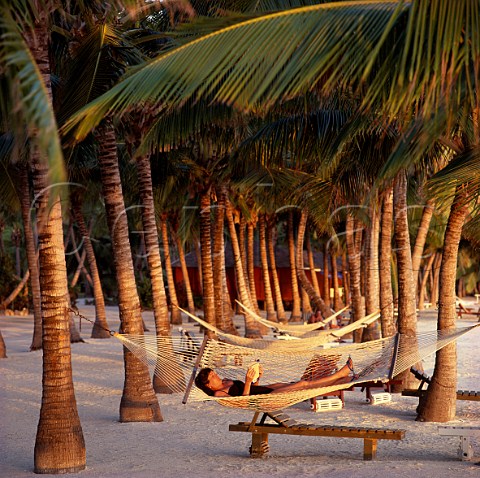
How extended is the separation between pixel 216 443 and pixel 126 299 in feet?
6.71

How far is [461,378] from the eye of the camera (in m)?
13.0

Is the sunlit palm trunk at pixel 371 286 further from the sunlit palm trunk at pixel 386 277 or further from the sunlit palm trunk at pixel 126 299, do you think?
the sunlit palm trunk at pixel 126 299

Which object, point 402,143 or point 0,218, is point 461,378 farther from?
point 0,218

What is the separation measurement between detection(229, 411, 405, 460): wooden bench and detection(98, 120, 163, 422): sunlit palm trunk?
2.22 m

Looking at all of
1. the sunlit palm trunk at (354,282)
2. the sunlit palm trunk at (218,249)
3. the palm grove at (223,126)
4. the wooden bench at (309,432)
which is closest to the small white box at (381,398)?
the palm grove at (223,126)

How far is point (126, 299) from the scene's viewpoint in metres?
9.73

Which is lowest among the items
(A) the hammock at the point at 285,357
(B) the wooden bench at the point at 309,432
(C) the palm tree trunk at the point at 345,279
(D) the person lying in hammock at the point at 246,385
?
(B) the wooden bench at the point at 309,432

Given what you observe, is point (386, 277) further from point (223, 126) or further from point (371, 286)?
point (223, 126)

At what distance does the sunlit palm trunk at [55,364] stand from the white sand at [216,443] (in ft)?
0.71

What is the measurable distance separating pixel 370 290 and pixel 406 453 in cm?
819

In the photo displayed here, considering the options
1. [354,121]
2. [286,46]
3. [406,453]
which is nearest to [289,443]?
[406,453]

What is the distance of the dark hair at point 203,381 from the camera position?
7.75 meters

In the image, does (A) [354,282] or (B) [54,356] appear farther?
(A) [354,282]

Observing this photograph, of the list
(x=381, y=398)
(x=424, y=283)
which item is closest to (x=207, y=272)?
(x=381, y=398)
